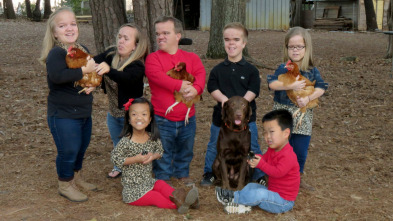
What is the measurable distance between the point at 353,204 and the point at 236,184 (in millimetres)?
1213

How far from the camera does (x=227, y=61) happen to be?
475cm

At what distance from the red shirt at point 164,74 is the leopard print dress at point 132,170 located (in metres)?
0.53

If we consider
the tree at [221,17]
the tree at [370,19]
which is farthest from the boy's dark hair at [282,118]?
the tree at [370,19]

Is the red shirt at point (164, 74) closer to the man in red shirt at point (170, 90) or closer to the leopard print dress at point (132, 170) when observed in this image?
the man in red shirt at point (170, 90)

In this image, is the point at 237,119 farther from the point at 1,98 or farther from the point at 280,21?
the point at 280,21

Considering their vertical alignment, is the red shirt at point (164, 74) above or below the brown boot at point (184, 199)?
above

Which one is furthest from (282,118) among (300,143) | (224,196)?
(224,196)

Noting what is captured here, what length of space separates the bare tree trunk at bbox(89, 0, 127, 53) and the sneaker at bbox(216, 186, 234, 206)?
4.30 metres

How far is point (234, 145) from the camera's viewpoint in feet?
14.3

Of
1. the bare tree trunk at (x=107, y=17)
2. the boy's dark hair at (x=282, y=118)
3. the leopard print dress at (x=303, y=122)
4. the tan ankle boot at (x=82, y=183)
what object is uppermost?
the bare tree trunk at (x=107, y=17)

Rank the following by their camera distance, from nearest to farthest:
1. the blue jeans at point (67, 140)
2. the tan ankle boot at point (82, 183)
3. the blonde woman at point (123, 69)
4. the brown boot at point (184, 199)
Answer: the brown boot at point (184, 199) → the blue jeans at point (67, 140) → the blonde woman at point (123, 69) → the tan ankle boot at point (82, 183)

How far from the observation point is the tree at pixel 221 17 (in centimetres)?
1066

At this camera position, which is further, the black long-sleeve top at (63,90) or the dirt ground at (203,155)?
the dirt ground at (203,155)

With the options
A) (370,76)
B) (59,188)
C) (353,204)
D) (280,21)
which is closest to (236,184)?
(353,204)
